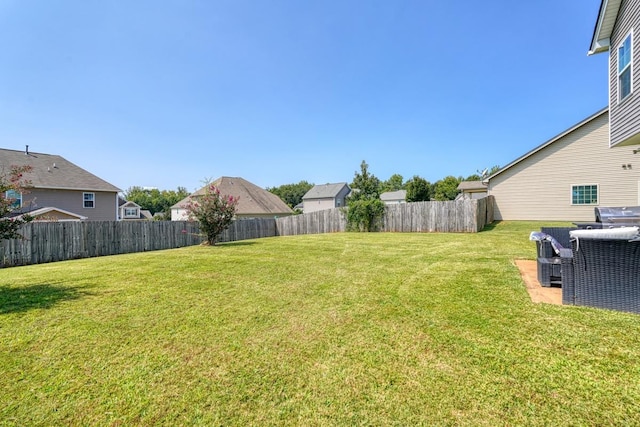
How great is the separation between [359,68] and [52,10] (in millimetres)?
11398

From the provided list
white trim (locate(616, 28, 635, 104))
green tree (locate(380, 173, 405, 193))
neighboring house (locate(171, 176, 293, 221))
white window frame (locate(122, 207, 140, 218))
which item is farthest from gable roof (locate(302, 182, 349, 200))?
white trim (locate(616, 28, 635, 104))

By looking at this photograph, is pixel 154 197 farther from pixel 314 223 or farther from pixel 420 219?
pixel 420 219

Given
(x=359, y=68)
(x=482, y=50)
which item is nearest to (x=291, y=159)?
(x=359, y=68)

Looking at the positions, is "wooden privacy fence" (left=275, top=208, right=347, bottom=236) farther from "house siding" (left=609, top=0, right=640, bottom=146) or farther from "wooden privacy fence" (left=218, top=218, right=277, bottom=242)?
"house siding" (left=609, top=0, right=640, bottom=146)

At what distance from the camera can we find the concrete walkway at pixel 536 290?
3.71m

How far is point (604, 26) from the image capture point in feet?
26.3

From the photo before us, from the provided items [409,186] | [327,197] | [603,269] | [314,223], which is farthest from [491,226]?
[327,197]

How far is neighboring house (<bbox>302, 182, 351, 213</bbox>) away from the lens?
1658 inches

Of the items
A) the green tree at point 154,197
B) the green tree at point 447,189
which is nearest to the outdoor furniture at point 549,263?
the green tree at point 447,189

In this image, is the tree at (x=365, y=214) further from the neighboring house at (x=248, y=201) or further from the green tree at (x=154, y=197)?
the green tree at (x=154, y=197)

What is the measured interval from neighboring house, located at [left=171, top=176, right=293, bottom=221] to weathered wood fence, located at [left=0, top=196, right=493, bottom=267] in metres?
9.03

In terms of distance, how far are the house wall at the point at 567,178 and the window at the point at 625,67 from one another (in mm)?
7615

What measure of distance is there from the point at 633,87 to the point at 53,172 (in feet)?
92.9

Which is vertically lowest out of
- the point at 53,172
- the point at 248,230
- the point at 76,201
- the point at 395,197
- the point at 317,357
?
the point at 317,357
